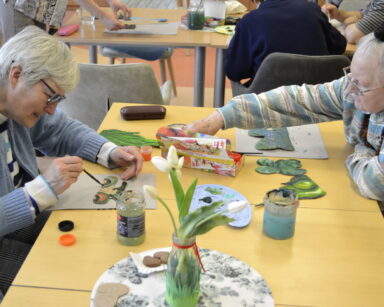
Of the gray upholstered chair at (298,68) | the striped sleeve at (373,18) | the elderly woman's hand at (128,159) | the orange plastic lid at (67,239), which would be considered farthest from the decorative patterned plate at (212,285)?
the striped sleeve at (373,18)

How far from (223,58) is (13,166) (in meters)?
1.89

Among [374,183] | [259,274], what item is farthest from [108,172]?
[374,183]

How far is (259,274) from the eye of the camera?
3.70ft

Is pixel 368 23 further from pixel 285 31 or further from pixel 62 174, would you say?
pixel 62 174

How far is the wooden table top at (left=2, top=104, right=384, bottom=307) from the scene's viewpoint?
3.51ft

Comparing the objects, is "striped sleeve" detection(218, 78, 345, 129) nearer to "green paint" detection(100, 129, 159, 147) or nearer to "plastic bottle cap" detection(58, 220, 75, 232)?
"green paint" detection(100, 129, 159, 147)

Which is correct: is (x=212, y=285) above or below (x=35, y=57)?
below

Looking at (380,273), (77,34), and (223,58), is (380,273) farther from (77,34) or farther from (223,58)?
(77,34)

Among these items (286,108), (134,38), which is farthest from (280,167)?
(134,38)

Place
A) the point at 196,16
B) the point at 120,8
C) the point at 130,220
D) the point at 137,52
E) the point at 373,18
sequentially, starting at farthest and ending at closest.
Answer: the point at 137,52
the point at 120,8
the point at 196,16
the point at 373,18
the point at 130,220

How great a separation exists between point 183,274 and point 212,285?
0.14 meters

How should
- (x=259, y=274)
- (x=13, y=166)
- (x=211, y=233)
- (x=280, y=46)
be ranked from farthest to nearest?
1. (x=280, y=46)
2. (x=13, y=166)
3. (x=211, y=233)
4. (x=259, y=274)

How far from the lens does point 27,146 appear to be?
1.62 meters

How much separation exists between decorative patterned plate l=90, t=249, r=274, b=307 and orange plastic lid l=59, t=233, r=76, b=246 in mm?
154
